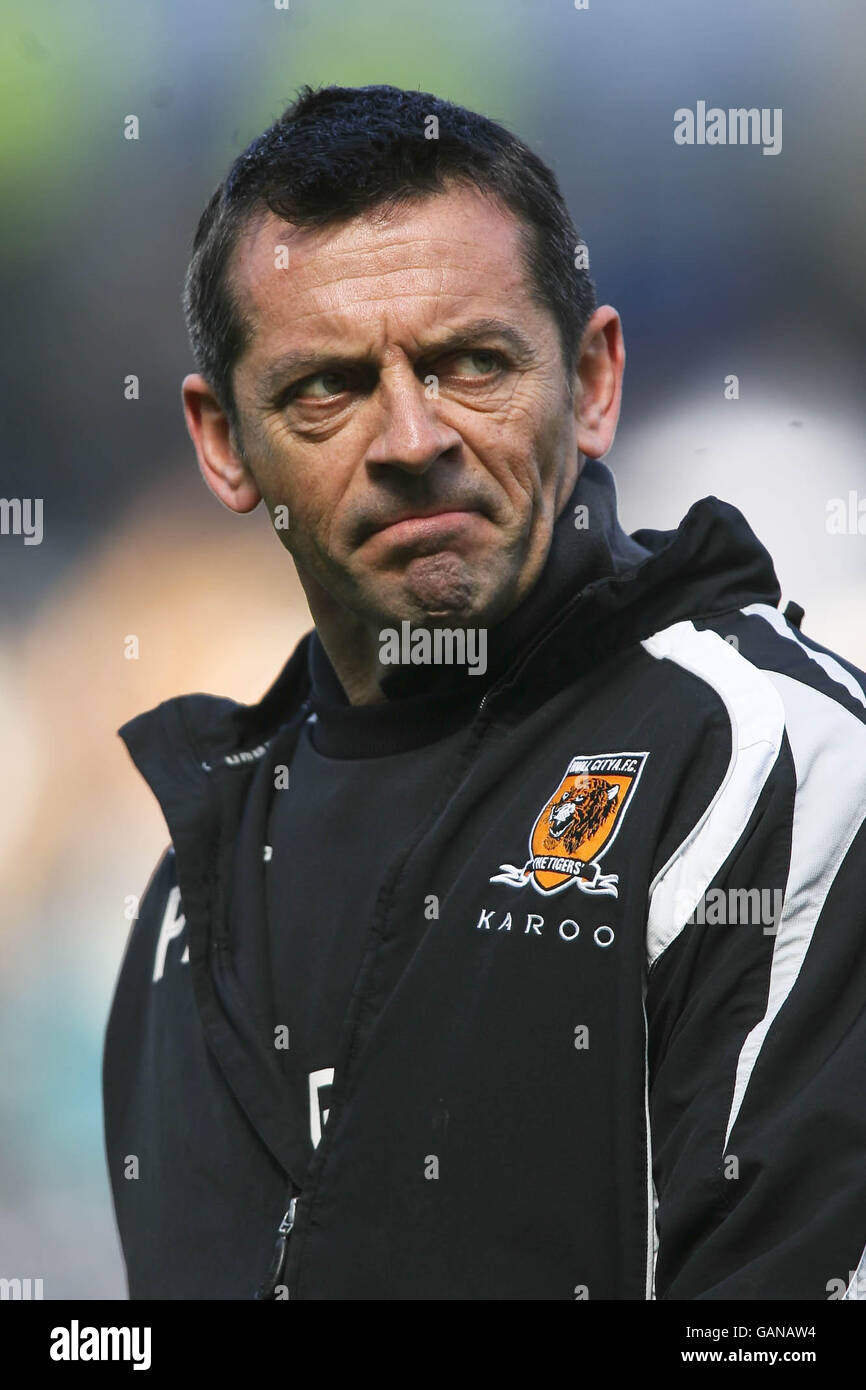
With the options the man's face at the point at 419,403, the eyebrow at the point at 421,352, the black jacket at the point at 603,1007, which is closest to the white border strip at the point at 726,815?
the black jacket at the point at 603,1007

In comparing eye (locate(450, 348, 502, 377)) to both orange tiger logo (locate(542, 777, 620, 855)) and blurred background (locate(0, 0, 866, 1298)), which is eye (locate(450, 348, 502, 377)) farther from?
blurred background (locate(0, 0, 866, 1298))

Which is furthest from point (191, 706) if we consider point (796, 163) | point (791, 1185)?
point (796, 163)

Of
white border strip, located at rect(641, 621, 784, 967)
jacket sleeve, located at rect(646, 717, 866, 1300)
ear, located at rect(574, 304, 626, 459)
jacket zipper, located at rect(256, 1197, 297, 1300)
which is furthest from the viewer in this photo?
ear, located at rect(574, 304, 626, 459)

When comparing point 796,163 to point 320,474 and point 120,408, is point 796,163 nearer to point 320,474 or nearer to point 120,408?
point 120,408

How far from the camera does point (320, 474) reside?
45.2 inches

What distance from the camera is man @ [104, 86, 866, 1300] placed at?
33.1 inches

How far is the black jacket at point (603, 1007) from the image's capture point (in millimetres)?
805

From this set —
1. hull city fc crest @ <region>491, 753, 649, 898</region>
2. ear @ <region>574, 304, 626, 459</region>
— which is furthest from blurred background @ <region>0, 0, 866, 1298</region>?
hull city fc crest @ <region>491, 753, 649, 898</region>

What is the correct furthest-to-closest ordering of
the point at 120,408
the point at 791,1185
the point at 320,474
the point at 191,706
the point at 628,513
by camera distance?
the point at 120,408
the point at 628,513
the point at 191,706
the point at 320,474
the point at 791,1185

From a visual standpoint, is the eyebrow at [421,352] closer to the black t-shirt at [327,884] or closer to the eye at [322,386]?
the eye at [322,386]

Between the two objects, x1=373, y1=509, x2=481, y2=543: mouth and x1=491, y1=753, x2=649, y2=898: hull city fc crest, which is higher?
x1=373, y1=509, x2=481, y2=543: mouth

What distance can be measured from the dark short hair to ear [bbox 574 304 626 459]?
19 mm

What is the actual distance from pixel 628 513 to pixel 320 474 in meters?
1.29

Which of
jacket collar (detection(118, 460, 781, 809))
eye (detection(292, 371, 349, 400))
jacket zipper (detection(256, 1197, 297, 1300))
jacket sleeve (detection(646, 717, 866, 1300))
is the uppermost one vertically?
eye (detection(292, 371, 349, 400))
